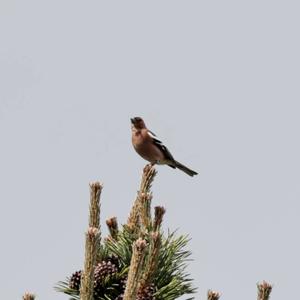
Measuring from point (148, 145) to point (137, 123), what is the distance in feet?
3.15

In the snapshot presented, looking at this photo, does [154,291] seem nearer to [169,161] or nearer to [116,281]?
[116,281]

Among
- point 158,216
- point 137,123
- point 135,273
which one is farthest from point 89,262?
point 137,123

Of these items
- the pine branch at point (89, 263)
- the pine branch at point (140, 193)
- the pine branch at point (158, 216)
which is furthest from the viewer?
the pine branch at point (140, 193)

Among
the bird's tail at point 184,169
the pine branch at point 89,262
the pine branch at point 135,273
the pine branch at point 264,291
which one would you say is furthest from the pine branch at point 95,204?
the bird's tail at point 184,169

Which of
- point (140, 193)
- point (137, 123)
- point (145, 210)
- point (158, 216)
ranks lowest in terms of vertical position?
point (158, 216)

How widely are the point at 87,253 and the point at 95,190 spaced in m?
0.87

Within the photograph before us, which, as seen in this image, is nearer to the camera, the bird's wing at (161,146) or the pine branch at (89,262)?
the pine branch at (89,262)

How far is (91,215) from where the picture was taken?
4.84 m

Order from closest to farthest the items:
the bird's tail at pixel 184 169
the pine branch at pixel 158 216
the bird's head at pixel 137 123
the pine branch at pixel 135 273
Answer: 1. the pine branch at pixel 135 273
2. the pine branch at pixel 158 216
3. the bird's head at pixel 137 123
4. the bird's tail at pixel 184 169

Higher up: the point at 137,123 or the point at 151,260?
the point at 137,123

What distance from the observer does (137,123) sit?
50.0 ft

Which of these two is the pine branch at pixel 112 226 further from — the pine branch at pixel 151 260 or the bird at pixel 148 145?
the bird at pixel 148 145

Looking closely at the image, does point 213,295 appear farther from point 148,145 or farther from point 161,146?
point 161,146

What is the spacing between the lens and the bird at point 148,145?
14.5 meters
